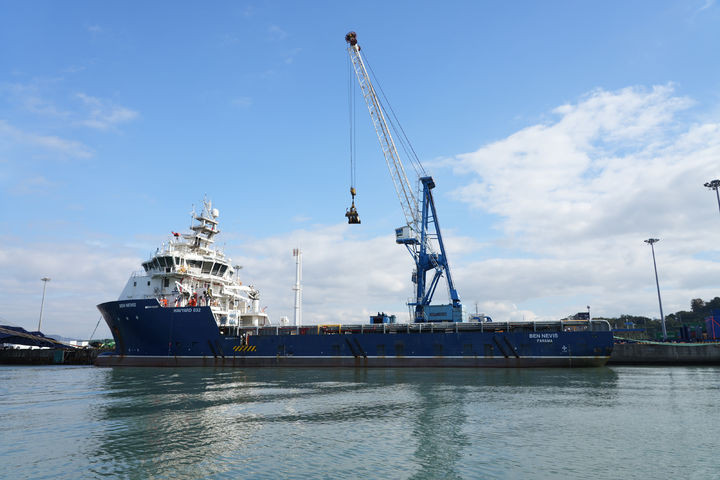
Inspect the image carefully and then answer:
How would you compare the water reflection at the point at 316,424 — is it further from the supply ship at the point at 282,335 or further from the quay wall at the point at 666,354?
the quay wall at the point at 666,354

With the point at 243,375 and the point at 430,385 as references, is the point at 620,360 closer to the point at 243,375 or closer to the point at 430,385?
the point at 430,385

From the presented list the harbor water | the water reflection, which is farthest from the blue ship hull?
the harbor water

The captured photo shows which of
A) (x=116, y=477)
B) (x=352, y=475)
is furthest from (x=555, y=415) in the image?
(x=116, y=477)

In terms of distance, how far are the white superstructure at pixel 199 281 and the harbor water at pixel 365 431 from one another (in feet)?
63.1

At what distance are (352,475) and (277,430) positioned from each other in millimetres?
6295

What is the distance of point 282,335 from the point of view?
45312mm

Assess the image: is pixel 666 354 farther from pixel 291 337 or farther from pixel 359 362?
pixel 291 337

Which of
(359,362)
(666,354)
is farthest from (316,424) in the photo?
(666,354)

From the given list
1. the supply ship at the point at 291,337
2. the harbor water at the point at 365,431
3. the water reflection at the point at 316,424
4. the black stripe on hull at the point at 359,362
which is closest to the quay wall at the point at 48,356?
the supply ship at the point at 291,337

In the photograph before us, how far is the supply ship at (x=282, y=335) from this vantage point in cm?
4103

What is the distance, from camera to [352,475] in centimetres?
1154

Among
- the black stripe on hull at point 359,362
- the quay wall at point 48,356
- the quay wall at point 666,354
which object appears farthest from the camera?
the quay wall at point 48,356

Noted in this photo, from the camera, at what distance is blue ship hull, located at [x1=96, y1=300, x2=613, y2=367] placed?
4075 cm

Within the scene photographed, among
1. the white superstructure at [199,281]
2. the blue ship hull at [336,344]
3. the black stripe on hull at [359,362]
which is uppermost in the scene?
the white superstructure at [199,281]
